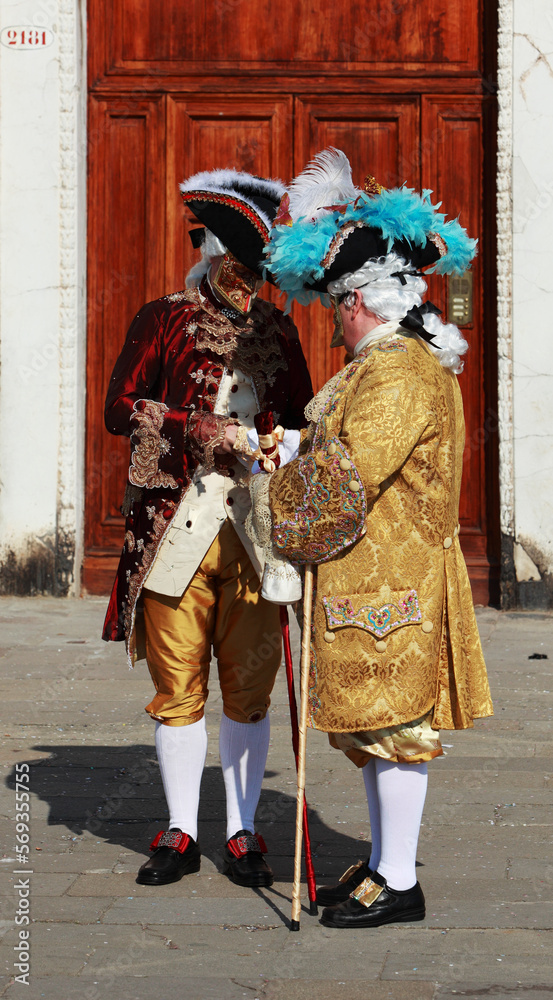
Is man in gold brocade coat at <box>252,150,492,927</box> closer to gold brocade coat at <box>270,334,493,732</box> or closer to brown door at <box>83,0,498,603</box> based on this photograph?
gold brocade coat at <box>270,334,493,732</box>

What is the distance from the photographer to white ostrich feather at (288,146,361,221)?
11.5 ft

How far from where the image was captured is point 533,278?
25.7 ft

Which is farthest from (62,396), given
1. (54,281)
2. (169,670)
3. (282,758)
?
(169,670)

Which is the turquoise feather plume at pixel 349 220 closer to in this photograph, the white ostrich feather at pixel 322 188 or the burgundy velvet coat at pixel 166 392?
the white ostrich feather at pixel 322 188

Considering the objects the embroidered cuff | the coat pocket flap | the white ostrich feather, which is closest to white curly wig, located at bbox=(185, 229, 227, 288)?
the white ostrich feather

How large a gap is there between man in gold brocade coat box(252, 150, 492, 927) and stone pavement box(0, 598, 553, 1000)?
0.77 ft

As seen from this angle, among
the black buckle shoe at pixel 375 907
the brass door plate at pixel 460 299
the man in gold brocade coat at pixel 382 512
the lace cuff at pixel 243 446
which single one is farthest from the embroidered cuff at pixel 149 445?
the brass door plate at pixel 460 299

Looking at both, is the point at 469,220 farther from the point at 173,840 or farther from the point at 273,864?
the point at 173,840

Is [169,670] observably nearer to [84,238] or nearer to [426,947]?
[426,947]

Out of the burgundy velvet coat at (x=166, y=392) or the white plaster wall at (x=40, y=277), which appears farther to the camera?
the white plaster wall at (x=40, y=277)

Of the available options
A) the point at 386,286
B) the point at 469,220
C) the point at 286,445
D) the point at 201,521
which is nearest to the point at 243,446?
the point at 286,445

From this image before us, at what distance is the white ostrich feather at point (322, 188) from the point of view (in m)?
3.52

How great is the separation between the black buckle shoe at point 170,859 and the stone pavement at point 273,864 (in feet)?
0.13

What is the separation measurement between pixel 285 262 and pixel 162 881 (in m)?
1.84
